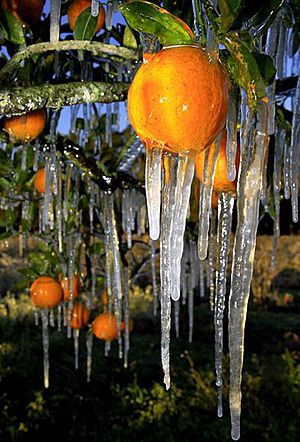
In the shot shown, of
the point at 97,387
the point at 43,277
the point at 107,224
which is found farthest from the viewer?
the point at 97,387

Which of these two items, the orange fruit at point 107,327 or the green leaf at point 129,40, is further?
the orange fruit at point 107,327

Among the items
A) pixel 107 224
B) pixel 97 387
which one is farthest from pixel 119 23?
pixel 97 387

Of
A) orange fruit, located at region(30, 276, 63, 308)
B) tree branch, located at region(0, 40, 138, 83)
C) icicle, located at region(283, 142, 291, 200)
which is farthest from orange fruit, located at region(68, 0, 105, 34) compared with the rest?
orange fruit, located at region(30, 276, 63, 308)

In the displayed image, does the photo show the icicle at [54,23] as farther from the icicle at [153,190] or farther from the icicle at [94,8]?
the icicle at [153,190]

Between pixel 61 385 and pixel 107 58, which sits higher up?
pixel 107 58

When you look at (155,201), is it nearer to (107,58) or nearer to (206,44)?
(206,44)

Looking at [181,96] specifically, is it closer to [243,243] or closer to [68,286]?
[243,243]

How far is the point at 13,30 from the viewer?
1061 millimetres

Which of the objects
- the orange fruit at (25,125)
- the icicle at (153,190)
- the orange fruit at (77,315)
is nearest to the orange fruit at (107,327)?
the orange fruit at (77,315)

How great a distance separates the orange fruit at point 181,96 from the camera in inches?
21.7

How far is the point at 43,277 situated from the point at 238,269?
6.36ft

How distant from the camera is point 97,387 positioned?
16.4 ft

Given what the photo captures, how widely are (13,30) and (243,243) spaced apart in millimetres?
685

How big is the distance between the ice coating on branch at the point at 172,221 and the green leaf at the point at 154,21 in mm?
146
